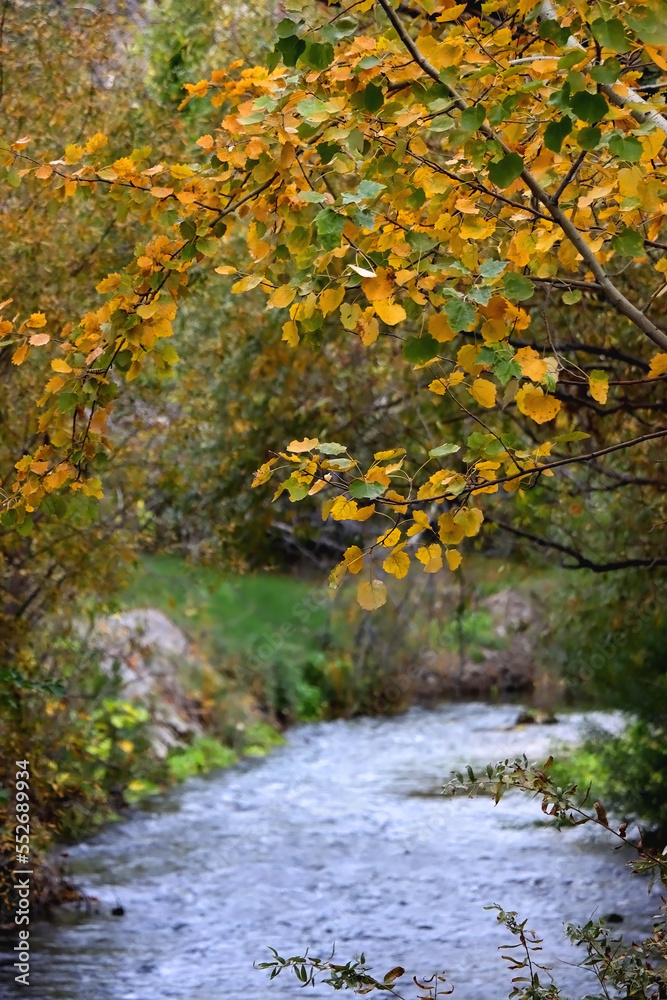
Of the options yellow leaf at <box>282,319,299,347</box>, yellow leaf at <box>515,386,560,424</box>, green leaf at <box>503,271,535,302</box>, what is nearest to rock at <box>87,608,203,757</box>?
yellow leaf at <box>282,319,299,347</box>

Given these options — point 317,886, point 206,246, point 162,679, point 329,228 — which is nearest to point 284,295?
point 329,228

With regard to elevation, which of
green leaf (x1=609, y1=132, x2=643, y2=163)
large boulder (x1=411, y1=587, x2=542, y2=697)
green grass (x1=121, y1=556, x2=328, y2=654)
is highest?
green leaf (x1=609, y1=132, x2=643, y2=163)

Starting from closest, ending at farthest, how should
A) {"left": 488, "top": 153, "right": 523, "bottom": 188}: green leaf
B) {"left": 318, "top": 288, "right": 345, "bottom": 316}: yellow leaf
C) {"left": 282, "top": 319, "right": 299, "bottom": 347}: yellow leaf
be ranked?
{"left": 488, "top": 153, "right": 523, "bottom": 188}: green leaf, {"left": 318, "top": 288, "right": 345, "bottom": 316}: yellow leaf, {"left": 282, "top": 319, "right": 299, "bottom": 347}: yellow leaf

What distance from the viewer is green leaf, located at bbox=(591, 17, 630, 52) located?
226cm

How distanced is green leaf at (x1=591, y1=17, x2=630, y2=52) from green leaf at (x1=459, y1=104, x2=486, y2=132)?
281mm

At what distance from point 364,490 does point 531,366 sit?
506mm

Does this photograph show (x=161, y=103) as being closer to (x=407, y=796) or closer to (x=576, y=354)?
(x=576, y=354)

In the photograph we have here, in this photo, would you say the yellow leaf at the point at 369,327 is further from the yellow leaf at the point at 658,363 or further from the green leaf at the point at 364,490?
the yellow leaf at the point at 658,363

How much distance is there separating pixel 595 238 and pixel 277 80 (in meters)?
1.00

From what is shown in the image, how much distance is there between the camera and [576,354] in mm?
6336

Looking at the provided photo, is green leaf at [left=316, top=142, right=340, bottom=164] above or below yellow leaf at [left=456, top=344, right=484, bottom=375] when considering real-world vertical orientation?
above

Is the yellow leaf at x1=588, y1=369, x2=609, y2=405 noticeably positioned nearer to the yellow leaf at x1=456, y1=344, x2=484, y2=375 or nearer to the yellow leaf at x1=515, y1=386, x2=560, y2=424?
the yellow leaf at x1=515, y1=386, x2=560, y2=424

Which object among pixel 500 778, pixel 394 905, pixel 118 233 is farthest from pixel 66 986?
pixel 118 233

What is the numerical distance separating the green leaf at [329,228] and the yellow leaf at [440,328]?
327 millimetres
